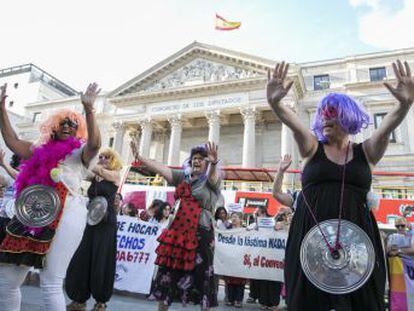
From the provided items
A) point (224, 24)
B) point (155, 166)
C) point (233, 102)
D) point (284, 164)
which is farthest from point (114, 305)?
point (224, 24)

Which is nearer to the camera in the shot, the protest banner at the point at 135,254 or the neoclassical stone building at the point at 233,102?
the protest banner at the point at 135,254

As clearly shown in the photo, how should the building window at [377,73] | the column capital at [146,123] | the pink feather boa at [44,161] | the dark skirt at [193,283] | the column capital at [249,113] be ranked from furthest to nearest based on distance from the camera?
the column capital at [146,123] → the building window at [377,73] → the column capital at [249,113] → the dark skirt at [193,283] → the pink feather boa at [44,161]

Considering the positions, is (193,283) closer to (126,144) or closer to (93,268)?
(93,268)

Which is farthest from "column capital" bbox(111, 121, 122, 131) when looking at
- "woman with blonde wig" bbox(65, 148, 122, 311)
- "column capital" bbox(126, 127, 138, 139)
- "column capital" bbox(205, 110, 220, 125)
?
"woman with blonde wig" bbox(65, 148, 122, 311)

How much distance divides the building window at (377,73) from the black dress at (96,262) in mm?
28483

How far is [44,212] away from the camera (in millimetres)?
2506

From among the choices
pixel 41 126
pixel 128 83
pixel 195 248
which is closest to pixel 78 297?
pixel 195 248

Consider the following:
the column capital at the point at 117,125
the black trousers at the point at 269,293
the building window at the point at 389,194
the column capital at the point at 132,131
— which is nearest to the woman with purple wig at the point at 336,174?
the black trousers at the point at 269,293

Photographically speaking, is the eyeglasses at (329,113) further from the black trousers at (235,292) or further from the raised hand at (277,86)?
the black trousers at (235,292)

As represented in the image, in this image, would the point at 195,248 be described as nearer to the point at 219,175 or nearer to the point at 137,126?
the point at 219,175

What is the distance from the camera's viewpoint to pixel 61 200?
2568mm

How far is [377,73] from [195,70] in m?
15.8

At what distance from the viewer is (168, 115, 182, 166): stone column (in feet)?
91.7

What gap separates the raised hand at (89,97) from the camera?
2432 millimetres
